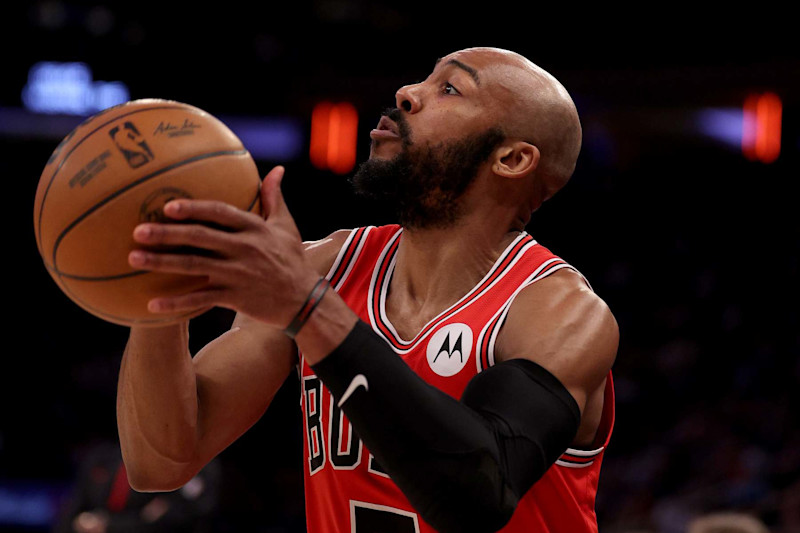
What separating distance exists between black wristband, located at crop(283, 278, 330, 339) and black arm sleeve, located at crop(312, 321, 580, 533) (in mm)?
98

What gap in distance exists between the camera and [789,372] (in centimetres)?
835

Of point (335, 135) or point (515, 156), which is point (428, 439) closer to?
point (515, 156)

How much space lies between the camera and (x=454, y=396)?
97.9 inches

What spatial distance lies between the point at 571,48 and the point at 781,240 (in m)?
3.40

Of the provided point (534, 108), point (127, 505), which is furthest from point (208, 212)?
point (127, 505)

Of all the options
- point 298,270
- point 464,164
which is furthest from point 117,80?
point 298,270

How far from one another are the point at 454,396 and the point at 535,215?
30.2 ft

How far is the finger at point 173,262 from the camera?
1722mm

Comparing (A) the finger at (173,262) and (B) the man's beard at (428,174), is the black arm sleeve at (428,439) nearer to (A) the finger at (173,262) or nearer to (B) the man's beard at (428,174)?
(A) the finger at (173,262)

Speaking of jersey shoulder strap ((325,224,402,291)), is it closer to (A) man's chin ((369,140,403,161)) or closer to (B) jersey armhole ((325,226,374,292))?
(B) jersey armhole ((325,226,374,292))

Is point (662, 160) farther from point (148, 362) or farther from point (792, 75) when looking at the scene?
point (148, 362)

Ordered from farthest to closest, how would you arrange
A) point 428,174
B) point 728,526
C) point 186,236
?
1. point 728,526
2. point 428,174
3. point 186,236

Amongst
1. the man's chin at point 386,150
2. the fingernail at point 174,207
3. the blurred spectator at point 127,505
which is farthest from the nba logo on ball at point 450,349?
the blurred spectator at point 127,505

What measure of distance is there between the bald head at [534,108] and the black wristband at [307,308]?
1.04 metres
